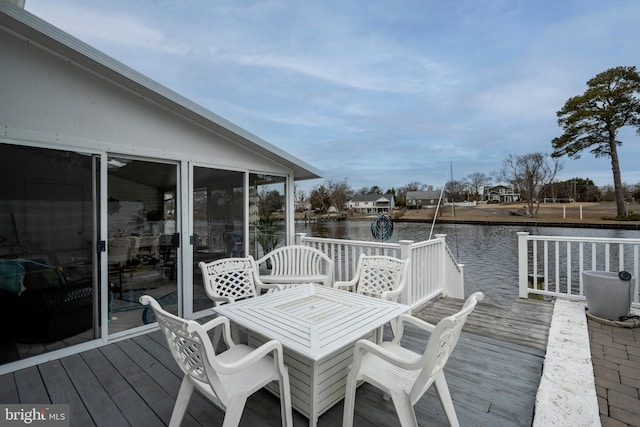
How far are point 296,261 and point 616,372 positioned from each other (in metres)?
3.40

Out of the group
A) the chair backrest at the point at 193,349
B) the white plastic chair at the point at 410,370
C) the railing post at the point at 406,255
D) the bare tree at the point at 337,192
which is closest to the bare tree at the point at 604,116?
the bare tree at the point at 337,192

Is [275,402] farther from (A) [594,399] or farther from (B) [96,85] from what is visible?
(B) [96,85]

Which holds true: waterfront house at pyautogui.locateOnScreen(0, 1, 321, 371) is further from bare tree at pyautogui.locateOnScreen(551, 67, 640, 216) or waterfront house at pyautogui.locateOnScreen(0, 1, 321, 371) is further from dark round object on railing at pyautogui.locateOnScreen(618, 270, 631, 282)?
bare tree at pyautogui.locateOnScreen(551, 67, 640, 216)

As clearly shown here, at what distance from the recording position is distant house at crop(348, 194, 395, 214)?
4903cm

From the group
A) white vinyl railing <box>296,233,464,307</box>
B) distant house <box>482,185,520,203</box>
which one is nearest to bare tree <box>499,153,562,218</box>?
distant house <box>482,185,520,203</box>

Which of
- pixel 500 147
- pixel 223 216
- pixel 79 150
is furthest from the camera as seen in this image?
pixel 500 147

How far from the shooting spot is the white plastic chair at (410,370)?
1299 mm

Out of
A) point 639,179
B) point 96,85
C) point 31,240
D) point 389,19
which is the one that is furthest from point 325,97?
point 639,179

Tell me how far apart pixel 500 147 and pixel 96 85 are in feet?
125

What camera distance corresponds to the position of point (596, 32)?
762 cm

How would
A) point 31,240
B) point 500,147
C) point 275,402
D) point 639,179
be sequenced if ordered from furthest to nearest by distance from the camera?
point 500,147 < point 639,179 < point 31,240 < point 275,402

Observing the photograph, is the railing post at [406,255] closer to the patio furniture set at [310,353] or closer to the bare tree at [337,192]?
the patio furniture set at [310,353]

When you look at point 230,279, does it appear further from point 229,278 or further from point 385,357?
point 385,357

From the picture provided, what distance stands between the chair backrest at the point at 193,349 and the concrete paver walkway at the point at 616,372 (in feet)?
7.50
